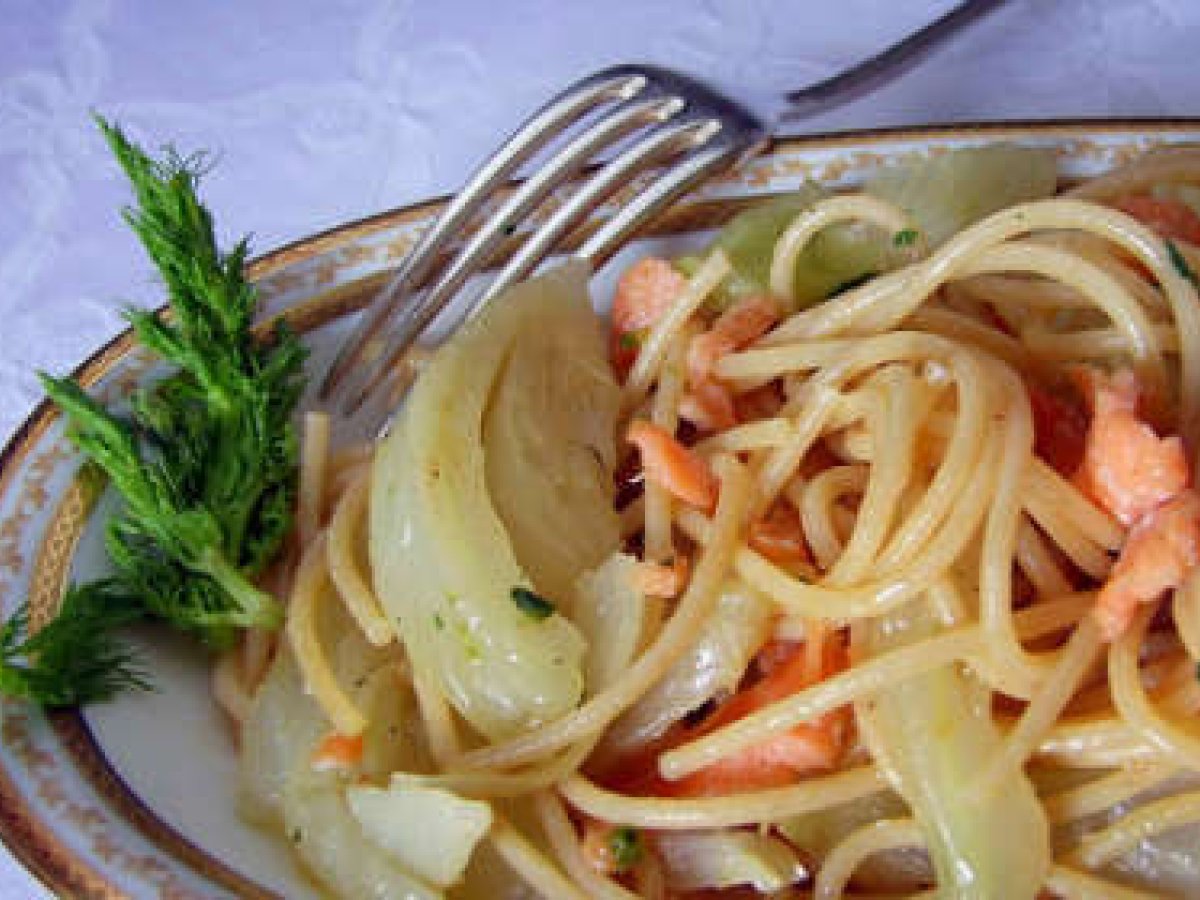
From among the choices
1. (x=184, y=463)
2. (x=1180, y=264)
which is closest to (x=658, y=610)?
(x=184, y=463)

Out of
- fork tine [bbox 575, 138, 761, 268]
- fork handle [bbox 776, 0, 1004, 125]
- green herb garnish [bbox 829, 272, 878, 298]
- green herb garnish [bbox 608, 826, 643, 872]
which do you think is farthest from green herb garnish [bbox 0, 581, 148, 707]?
fork handle [bbox 776, 0, 1004, 125]

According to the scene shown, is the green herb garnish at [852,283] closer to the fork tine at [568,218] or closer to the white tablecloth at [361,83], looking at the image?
the fork tine at [568,218]

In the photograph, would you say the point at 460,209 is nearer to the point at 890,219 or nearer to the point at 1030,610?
the point at 890,219

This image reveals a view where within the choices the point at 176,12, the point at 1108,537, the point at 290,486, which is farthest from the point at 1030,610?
the point at 176,12

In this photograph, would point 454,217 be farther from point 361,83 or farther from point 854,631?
point 361,83

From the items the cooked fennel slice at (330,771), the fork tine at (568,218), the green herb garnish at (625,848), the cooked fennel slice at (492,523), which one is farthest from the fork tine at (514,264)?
the green herb garnish at (625,848)
